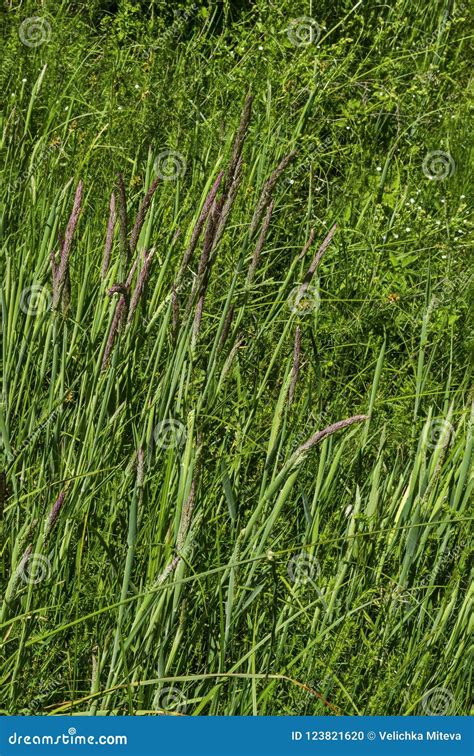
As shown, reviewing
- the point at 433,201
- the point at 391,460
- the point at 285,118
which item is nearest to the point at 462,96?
the point at 433,201

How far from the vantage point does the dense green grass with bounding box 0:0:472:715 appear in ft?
5.13

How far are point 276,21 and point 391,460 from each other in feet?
7.56

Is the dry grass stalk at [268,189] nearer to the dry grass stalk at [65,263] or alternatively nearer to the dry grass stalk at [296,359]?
the dry grass stalk at [296,359]

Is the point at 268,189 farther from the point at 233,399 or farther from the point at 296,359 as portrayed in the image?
the point at 233,399

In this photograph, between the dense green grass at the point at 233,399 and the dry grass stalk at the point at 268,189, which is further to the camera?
the dense green grass at the point at 233,399

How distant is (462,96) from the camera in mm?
4281

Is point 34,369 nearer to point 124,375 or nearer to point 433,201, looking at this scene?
point 124,375

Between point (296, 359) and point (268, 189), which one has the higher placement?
point (268, 189)

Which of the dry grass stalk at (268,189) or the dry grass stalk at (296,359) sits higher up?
the dry grass stalk at (268,189)

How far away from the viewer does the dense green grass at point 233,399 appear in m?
1.56

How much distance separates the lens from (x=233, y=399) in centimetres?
241

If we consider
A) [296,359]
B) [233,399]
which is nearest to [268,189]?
[296,359]

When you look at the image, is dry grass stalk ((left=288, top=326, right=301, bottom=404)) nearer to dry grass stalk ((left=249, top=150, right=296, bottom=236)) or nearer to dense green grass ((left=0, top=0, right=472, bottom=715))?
dense green grass ((left=0, top=0, right=472, bottom=715))

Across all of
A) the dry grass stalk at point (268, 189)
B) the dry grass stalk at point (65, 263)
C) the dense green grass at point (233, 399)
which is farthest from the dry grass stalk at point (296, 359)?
the dry grass stalk at point (65, 263)
